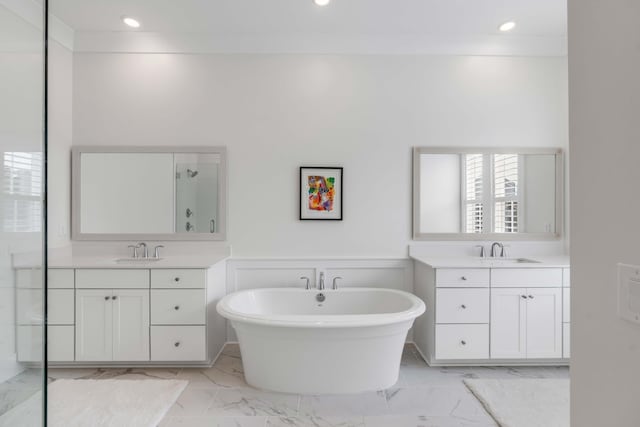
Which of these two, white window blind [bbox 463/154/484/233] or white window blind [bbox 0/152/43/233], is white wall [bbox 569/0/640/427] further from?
white window blind [bbox 463/154/484/233]

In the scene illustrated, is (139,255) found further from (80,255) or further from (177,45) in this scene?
(177,45)

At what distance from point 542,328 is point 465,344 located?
1.98ft

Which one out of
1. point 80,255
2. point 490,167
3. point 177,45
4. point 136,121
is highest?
point 177,45

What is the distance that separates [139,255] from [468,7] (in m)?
3.44

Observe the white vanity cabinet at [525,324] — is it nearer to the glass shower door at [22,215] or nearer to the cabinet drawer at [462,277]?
the cabinet drawer at [462,277]

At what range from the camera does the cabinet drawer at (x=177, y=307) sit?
2586mm

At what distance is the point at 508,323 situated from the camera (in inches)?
104

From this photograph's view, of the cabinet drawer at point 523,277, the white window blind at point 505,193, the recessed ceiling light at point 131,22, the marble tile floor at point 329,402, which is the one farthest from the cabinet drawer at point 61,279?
the white window blind at point 505,193

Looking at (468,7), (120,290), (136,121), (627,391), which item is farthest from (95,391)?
(468,7)

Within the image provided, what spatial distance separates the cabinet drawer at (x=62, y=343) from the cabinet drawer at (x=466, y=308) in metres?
2.76

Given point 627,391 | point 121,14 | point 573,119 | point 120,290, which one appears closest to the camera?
point 627,391

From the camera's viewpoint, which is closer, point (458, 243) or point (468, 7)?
point (468, 7)

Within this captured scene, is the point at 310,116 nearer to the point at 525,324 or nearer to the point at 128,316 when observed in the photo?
the point at 128,316

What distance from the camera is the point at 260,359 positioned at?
7.45ft
